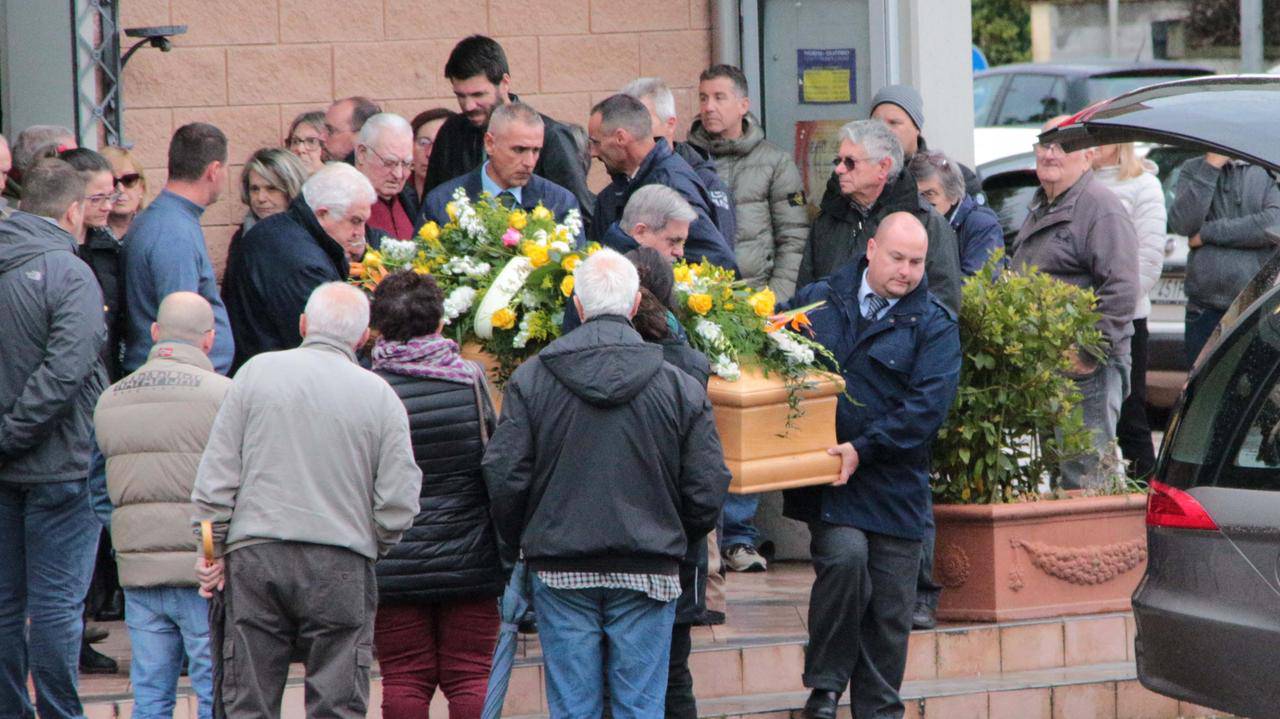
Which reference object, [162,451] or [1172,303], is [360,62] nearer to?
[162,451]

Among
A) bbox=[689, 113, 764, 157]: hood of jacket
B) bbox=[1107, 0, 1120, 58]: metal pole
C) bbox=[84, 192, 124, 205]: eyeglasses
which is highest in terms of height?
bbox=[1107, 0, 1120, 58]: metal pole

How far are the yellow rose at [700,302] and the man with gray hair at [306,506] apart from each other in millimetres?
1338

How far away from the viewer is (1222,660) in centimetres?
558

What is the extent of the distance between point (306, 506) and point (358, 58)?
5.17 meters

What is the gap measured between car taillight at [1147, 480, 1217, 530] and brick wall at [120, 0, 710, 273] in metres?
5.06

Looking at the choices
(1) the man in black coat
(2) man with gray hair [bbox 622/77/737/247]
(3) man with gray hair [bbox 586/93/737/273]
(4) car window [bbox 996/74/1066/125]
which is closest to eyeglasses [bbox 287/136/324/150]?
(1) the man in black coat

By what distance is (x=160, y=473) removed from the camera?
6090mm

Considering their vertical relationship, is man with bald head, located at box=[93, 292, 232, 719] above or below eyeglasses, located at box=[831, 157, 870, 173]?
below

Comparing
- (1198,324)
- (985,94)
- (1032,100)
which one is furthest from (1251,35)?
(1198,324)

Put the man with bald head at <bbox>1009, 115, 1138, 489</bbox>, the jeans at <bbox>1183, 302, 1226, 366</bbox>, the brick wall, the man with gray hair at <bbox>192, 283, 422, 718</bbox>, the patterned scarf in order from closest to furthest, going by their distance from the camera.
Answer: the man with gray hair at <bbox>192, 283, 422, 718</bbox> → the patterned scarf → the man with bald head at <bbox>1009, 115, 1138, 489</bbox> → the brick wall → the jeans at <bbox>1183, 302, 1226, 366</bbox>

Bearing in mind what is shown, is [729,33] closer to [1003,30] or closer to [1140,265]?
[1140,265]

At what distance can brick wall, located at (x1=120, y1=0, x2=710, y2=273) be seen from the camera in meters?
10.1

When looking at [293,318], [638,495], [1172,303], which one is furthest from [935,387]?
[1172,303]

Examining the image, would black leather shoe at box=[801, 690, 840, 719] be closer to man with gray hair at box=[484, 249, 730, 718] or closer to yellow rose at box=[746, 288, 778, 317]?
man with gray hair at box=[484, 249, 730, 718]
